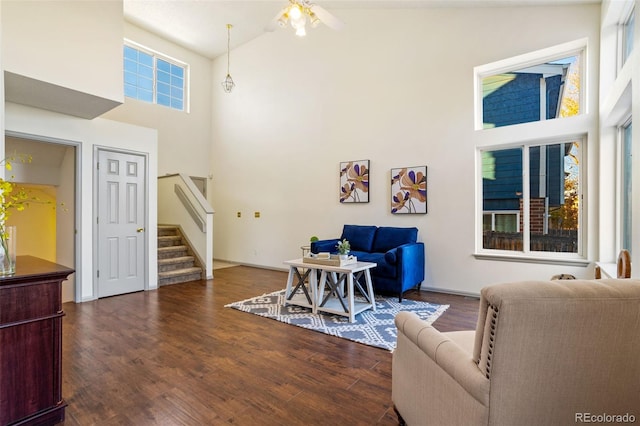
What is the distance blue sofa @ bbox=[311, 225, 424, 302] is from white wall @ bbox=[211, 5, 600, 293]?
0.96 ft

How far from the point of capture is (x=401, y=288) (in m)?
4.23

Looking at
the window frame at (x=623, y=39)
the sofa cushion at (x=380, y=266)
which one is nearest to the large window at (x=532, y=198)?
the window frame at (x=623, y=39)

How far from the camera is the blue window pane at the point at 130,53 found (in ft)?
22.4

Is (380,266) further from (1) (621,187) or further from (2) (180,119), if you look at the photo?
(2) (180,119)

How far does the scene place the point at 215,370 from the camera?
2.47 m

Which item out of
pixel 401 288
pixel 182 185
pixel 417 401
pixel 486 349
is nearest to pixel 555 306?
pixel 486 349

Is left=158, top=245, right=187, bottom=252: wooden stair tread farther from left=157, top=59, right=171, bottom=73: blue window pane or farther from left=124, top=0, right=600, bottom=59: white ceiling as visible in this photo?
left=124, top=0, right=600, bottom=59: white ceiling

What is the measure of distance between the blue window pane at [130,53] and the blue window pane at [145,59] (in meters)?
0.09

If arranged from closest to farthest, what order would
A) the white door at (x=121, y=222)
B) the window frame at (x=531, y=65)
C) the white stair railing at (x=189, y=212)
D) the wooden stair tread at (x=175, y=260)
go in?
the window frame at (x=531, y=65), the white door at (x=121, y=222), the wooden stair tread at (x=175, y=260), the white stair railing at (x=189, y=212)

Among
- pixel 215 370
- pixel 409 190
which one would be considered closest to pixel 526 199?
pixel 409 190

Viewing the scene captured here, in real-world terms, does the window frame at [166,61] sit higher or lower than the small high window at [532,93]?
higher

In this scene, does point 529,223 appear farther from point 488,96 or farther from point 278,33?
point 278,33

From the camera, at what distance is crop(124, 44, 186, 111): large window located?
6.93m

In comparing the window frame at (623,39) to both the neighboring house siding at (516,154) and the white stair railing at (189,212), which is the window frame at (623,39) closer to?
the neighboring house siding at (516,154)
